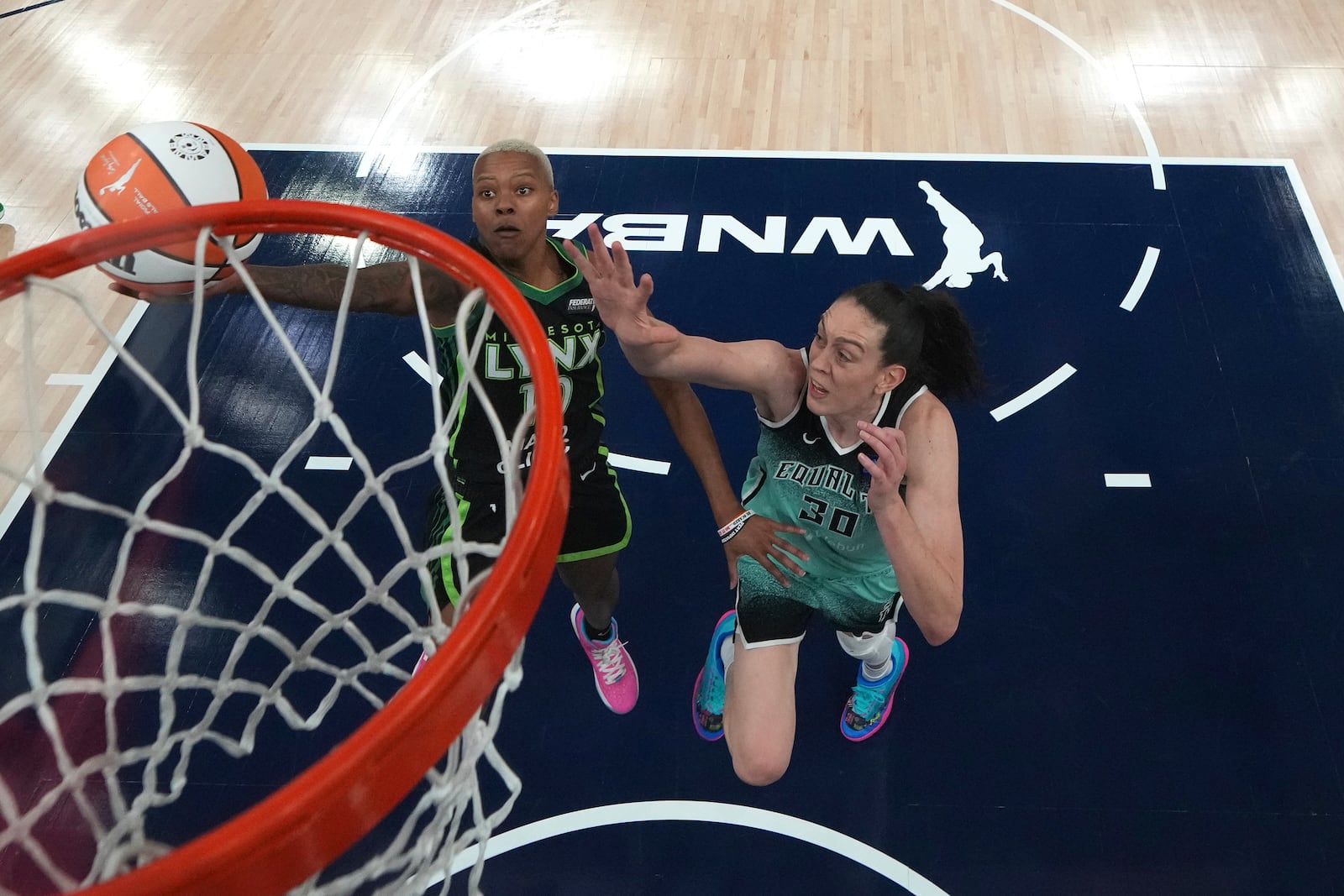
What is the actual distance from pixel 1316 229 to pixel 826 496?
340 cm

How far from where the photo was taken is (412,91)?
6.16 meters

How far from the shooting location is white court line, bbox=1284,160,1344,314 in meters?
4.82

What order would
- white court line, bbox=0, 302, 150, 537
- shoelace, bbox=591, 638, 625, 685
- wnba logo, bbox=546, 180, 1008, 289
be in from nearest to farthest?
shoelace, bbox=591, 638, 625, 685, white court line, bbox=0, 302, 150, 537, wnba logo, bbox=546, 180, 1008, 289

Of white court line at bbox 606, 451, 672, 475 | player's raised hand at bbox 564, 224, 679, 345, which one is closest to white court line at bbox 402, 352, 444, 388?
white court line at bbox 606, 451, 672, 475

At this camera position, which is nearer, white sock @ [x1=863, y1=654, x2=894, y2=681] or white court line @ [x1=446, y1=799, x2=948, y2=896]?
white court line @ [x1=446, y1=799, x2=948, y2=896]

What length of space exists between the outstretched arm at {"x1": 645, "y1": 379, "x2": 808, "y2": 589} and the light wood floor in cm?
254

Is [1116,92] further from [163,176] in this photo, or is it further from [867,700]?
[163,176]

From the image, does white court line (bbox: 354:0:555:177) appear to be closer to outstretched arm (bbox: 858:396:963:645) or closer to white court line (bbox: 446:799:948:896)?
white court line (bbox: 446:799:948:896)

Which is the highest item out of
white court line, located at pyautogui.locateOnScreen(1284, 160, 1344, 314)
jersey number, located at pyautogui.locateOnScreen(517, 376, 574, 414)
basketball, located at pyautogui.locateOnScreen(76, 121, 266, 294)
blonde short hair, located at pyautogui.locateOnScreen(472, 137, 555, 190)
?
basketball, located at pyautogui.locateOnScreen(76, 121, 266, 294)

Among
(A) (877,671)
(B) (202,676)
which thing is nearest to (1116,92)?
(A) (877,671)

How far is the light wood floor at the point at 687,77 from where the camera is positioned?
18.7 ft

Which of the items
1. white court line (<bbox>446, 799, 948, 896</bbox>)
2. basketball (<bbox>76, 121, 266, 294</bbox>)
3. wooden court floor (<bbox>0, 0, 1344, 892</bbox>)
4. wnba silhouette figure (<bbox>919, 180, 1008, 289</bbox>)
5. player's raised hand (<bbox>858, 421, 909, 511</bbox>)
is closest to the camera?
player's raised hand (<bbox>858, 421, 909, 511</bbox>)

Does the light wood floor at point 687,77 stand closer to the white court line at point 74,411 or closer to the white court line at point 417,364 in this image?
the white court line at point 74,411

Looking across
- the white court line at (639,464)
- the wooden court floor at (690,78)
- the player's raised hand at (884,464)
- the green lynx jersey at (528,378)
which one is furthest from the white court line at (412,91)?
the player's raised hand at (884,464)
